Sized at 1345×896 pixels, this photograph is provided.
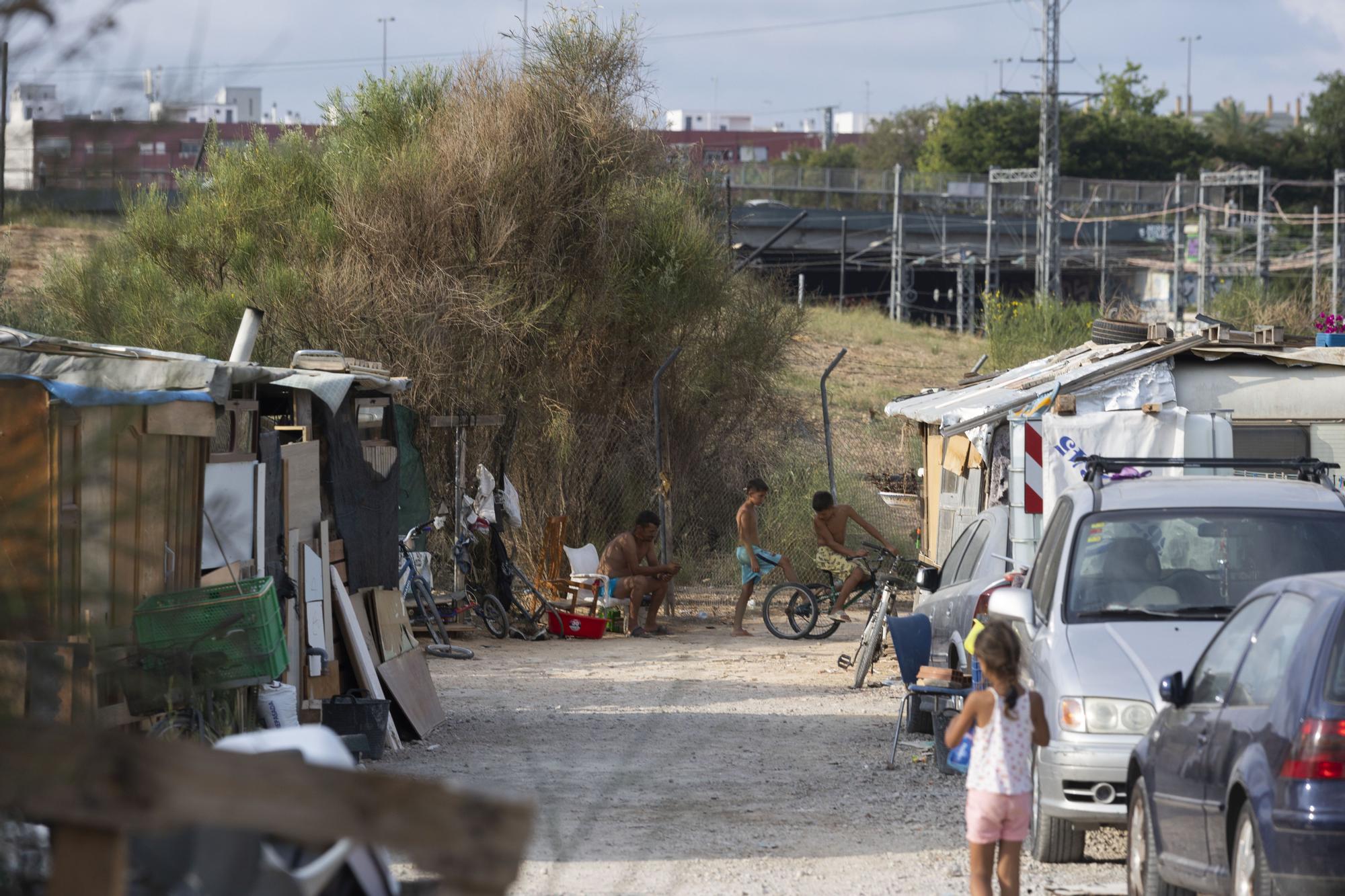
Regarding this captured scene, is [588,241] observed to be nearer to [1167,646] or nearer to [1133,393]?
[1133,393]

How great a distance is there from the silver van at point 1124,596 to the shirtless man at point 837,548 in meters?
8.06

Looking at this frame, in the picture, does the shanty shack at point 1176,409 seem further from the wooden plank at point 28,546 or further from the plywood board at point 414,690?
the wooden plank at point 28,546

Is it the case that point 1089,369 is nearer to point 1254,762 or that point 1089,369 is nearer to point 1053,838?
point 1053,838

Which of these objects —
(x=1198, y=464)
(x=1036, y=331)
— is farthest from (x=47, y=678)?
(x=1036, y=331)

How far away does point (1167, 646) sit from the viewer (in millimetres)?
7094

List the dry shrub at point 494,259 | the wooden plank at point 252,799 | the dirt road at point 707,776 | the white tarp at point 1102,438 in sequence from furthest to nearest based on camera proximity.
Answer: the dry shrub at point 494,259, the white tarp at point 1102,438, the dirt road at point 707,776, the wooden plank at point 252,799

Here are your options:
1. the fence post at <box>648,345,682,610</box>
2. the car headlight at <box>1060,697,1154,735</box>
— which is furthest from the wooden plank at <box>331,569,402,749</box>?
the fence post at <box>648,345,682,610</box>

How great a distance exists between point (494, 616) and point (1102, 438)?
7.18 metres

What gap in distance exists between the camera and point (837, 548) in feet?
55.2

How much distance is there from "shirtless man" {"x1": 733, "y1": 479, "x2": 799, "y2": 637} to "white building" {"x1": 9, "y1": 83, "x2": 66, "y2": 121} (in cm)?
1416

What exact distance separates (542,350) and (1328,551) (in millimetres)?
12316

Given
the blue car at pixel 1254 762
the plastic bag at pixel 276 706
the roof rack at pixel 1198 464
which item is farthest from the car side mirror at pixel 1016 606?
the plastic bag at pixel 276 706

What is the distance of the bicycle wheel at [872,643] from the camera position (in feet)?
41.4

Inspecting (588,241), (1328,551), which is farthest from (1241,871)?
(588,241)
